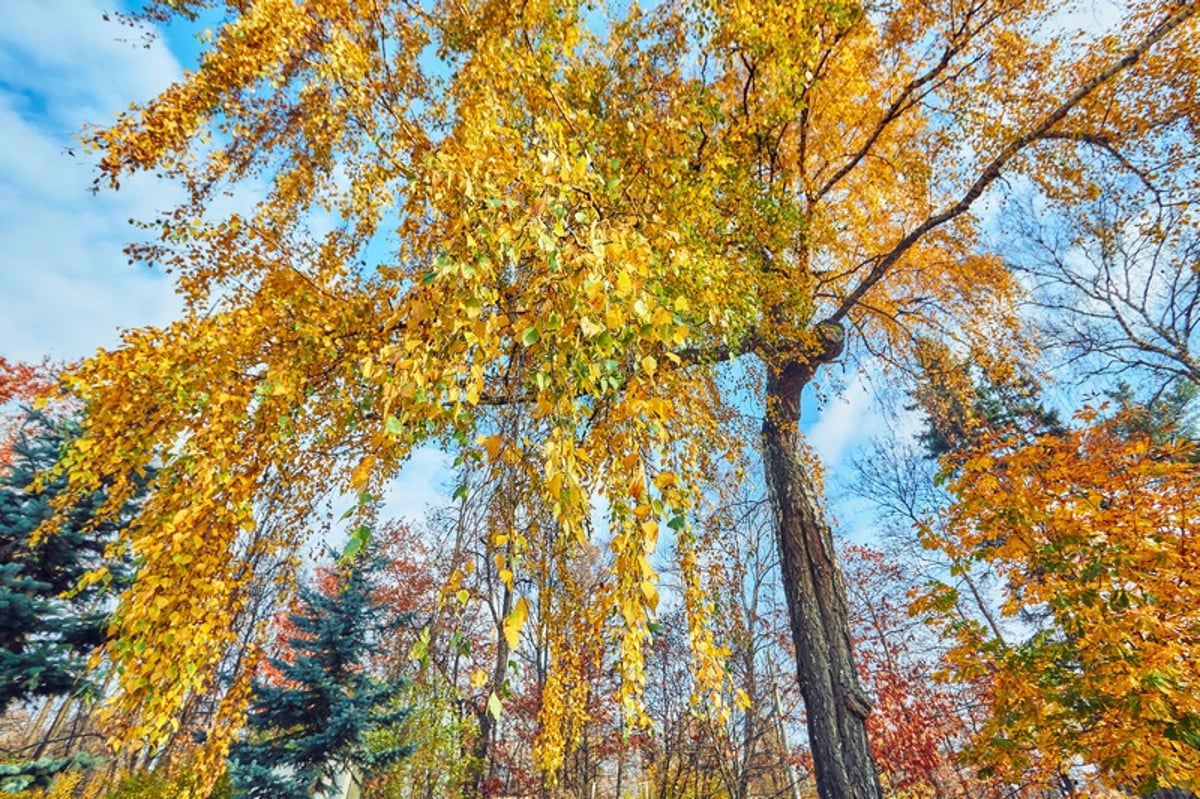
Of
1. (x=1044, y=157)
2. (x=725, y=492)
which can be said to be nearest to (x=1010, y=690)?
(x=725, y=492)

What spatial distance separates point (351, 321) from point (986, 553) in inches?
195

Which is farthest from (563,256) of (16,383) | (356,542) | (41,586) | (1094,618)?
(16,383)

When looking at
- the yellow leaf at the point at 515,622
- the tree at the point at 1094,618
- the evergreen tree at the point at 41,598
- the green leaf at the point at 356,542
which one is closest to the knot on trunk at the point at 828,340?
the tree at the point at 1094,618

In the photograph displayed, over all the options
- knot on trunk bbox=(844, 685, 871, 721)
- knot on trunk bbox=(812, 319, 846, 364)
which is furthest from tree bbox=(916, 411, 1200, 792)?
knot on trunk bbox=(812, 319, 846, 364)

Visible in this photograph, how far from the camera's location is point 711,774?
8984 mm

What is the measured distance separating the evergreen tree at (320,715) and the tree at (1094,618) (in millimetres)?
7616

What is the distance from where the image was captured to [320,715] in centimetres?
832

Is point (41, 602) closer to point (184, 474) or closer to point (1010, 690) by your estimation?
point (184, 474)

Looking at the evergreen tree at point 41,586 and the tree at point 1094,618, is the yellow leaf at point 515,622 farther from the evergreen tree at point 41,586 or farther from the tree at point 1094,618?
the evergreen tree at point 41,586

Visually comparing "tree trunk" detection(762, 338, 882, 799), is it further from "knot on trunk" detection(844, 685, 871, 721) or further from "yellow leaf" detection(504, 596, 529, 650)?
"yellow leaf" detection(504, 596, 529, 650)

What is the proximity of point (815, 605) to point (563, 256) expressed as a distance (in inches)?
163

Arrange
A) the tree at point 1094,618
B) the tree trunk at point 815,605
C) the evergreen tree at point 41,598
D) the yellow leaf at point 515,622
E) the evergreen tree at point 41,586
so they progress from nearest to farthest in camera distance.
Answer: the yellow leaf at point 515,622 → the tree at point 1094,618 → the tree trunk at point 815,605 → the evergreen tree at point 41,598 → the evergreen tree at point 41,586

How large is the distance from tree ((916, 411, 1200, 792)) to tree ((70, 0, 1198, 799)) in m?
1.05

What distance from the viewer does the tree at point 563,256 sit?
1.51 meters
